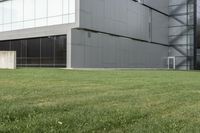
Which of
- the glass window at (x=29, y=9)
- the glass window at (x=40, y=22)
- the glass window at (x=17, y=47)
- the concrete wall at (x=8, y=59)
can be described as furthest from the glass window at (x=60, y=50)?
the concrete wall at (x=8, y=59)

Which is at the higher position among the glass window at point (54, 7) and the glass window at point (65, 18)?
the glass window at point (54, 7)

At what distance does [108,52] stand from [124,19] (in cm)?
627

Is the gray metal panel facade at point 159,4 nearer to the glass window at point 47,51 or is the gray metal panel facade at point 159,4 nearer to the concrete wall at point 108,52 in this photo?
the concrete wall at point 108,52

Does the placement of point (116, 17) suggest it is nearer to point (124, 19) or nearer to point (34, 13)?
point (124, 19)

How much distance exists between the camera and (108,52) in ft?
149

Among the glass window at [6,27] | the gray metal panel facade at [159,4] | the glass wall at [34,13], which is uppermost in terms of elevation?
the gray metal panel facade at [159,4]

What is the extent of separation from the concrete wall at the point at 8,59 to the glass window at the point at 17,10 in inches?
564

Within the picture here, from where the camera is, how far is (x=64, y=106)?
7.96 metres

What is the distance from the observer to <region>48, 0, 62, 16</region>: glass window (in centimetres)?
4209

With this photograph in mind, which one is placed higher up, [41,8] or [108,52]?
[41,8]

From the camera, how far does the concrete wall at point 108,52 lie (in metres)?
41.0

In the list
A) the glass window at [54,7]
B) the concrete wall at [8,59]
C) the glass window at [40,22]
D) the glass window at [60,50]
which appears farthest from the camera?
the glass window at [40,22]

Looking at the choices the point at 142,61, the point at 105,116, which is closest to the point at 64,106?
the point at 105,116

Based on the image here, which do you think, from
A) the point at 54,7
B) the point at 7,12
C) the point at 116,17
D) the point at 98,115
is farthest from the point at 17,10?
the point at 98,115
